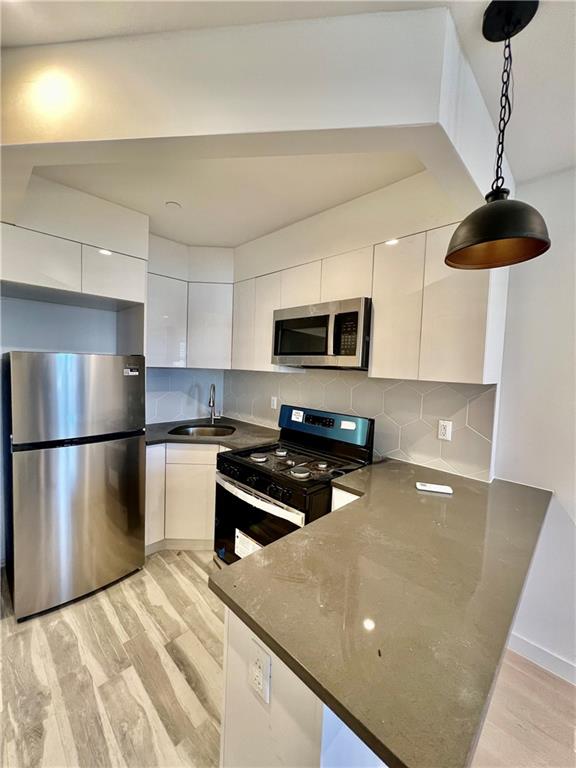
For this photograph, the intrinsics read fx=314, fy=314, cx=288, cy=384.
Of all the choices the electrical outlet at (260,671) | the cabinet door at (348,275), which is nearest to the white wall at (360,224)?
the cabinet door at (348,275)

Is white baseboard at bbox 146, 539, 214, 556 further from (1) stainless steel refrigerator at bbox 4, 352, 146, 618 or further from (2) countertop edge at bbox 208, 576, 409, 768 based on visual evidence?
(2) countertop edge at bbox 208, 576, 409, 768

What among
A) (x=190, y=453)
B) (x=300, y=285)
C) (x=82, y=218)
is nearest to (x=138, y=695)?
(x=190, y=453)

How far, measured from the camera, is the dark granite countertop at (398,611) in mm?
512

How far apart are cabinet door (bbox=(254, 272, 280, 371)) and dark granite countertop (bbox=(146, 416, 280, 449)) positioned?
551mm

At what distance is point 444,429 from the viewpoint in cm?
177

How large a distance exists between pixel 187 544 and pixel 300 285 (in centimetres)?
214

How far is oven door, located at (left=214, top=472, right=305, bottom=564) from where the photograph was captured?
166cm

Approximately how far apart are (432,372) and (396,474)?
1.91ft

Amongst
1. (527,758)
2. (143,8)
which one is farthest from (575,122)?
(527,758)

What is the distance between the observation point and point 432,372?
156 centimetres

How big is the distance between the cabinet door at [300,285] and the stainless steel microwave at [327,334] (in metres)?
0.08

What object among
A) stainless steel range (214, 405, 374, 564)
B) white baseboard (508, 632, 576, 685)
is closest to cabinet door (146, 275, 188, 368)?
stainless steel range (214, 405, 374, 564)

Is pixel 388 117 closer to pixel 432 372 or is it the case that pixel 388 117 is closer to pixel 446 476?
pixel 432 372

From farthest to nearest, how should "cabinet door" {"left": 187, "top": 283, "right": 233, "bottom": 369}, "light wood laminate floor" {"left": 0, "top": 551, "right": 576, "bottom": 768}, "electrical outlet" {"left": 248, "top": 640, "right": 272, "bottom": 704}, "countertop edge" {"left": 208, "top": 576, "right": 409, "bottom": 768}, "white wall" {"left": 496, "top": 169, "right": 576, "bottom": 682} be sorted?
"cabinet door" {"left": 187, "top": 283, "right": 233, "bottom": 369}, "white wall" {"left": 496, "top": 169, "right": 576, "bottom": 682}, "light wood laminate floor" {"left": 0, "top": 551, "right": 576, "bottom": 768}, "electrical outlet" {"left": 248, "top": 640, "right": 272, "bottom": 704}, "countertop edge" {"left": 208, "top": 576, "right": 409, "bottom": 768}
